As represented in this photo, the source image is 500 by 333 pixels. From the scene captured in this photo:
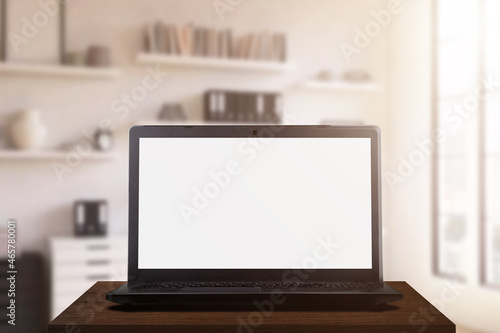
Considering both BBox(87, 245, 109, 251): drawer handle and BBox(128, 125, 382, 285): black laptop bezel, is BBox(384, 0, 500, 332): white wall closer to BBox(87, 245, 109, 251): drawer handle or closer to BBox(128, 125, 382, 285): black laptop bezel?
BBox(87, 245, 109, 251): drawer handle

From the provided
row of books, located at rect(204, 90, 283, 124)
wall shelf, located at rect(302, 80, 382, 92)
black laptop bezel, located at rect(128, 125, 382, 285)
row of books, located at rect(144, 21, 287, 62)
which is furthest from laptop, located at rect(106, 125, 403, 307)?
wall shelf, located at rect(302, 80, 382, 92)

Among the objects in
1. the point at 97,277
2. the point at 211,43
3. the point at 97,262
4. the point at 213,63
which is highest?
the point at 211,43

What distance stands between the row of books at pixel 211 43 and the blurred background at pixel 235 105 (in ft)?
0.03

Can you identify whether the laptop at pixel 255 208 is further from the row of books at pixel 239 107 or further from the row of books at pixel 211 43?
the row of books at pixel 211 43

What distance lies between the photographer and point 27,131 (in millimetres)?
3771

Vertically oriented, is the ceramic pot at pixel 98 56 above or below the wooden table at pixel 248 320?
above

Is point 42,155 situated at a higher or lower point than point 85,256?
higher

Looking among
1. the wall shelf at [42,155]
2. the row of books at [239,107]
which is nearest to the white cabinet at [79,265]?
the wall shelf at [42,155]

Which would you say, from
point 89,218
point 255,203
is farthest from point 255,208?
point 89,218

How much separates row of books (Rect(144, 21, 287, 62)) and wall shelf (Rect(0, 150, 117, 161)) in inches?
35.9

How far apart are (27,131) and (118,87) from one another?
0.78 metres

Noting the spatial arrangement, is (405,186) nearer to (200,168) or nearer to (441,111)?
(441,111)

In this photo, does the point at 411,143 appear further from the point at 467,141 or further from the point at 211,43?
the point at 211,43

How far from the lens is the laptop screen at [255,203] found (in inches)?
38.7
